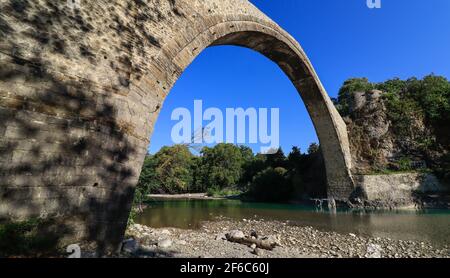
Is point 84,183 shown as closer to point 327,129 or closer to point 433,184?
point 327,129

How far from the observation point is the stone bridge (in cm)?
281

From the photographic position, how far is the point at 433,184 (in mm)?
13648

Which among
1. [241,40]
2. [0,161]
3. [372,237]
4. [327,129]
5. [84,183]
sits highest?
[241,40]

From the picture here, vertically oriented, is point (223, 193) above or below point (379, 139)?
below

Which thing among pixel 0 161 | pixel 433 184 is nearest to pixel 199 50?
pixel 0 161

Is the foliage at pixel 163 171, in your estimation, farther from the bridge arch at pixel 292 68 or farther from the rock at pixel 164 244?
the rock at pixel 164 244

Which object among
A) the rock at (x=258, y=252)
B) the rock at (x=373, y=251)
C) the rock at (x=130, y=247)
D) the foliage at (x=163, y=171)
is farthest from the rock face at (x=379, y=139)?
the rock at (x=130, y=247)

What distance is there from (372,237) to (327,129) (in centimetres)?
992

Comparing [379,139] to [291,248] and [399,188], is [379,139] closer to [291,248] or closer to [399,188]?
[399,188]

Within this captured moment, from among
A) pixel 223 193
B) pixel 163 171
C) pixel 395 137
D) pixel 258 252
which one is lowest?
pixel 223 193

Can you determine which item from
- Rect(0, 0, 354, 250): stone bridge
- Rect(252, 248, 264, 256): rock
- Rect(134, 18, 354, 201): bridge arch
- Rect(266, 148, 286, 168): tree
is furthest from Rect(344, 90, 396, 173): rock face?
Rect(0, 0, 354, 250): stone bridge

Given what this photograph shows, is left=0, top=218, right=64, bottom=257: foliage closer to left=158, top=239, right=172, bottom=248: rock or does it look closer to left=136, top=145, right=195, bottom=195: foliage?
left=158, top=239, right=172, bottom=248: rock

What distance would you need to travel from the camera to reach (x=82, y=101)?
333 centimetres

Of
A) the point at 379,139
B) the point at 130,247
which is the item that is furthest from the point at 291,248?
the point at 379,139
